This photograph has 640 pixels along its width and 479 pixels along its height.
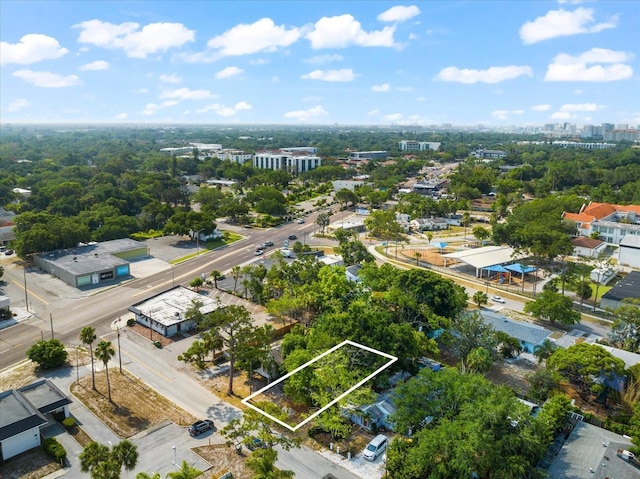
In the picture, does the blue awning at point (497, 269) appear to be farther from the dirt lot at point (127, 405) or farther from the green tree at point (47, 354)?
the green tree at point (47, 354)

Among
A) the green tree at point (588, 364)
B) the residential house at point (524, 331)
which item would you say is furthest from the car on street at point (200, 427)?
the green tree at point (588, 364)

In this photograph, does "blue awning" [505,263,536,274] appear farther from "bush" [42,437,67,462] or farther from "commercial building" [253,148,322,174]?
"commercial building" [253,148,322,174]

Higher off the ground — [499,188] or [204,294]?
[499,188]

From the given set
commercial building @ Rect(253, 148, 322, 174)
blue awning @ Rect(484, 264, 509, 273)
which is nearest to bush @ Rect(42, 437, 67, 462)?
blue awning @ Rect(484, 264, 509, 273)

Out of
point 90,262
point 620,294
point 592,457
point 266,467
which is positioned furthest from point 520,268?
point 90,262

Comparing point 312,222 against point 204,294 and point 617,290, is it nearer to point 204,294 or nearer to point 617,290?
point 204,294

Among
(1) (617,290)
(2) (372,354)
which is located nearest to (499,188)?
(1) (617,290)
